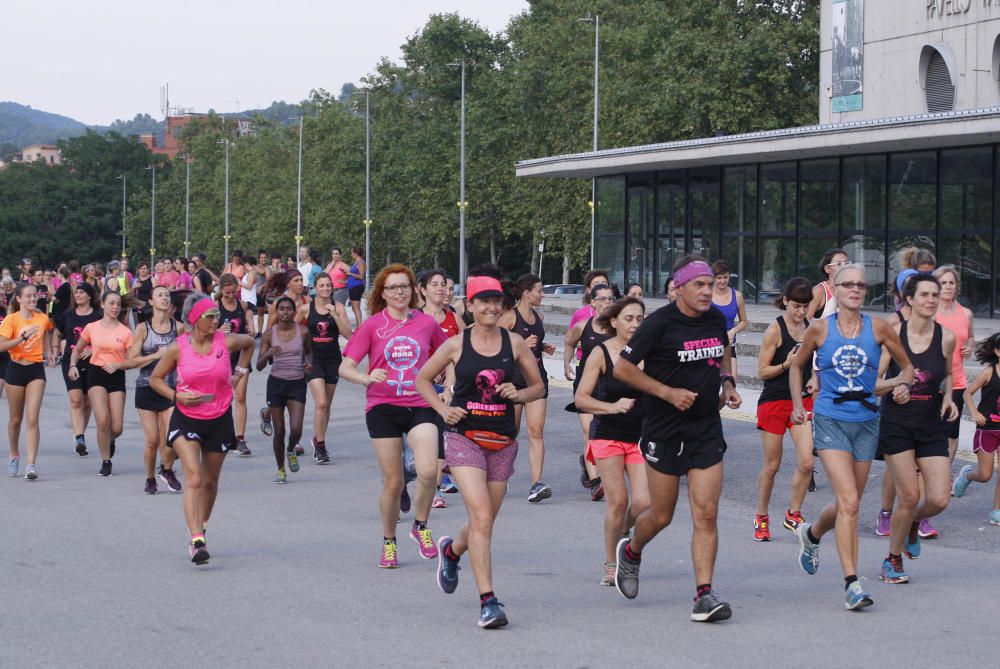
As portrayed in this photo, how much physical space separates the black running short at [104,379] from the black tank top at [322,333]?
1748mm

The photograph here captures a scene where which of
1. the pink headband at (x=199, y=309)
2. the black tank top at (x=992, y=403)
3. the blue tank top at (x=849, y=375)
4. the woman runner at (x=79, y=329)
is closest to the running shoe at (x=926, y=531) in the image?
the black tank top at (x=992, y=403)

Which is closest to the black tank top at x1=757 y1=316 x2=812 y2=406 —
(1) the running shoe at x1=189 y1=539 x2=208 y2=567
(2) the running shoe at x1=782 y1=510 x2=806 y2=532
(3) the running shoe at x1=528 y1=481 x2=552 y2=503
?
(2) the running shoe at x1=782 y1=510 x2=806 y2=532

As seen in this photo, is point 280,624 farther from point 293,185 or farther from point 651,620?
point 293,185

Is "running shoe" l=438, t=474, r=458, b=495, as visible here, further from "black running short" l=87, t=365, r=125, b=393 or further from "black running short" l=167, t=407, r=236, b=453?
"black running short" l=87, t=365, r=125, b=393

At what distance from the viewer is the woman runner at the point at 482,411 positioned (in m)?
7.42

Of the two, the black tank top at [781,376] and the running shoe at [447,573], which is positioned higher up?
the black tank top at [781,376]

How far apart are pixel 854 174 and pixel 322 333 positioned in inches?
908

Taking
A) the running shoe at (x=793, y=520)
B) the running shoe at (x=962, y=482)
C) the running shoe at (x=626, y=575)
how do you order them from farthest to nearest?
the running shoe at (x=962, y=482)
the running shoe at (x=793, y=520)
the running shoe at (x=626, y=575)

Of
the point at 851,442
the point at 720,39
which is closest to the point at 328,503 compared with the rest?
the point at 851,442

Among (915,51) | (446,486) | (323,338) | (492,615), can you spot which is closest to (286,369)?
(323,338)

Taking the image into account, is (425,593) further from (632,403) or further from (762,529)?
(762,529)

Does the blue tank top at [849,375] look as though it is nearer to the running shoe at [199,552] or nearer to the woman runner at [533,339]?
the running shoe at [199,552]

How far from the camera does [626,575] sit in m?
7.65

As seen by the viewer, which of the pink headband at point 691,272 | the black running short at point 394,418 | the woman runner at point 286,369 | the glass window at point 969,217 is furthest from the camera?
the glass window at point 969,217
